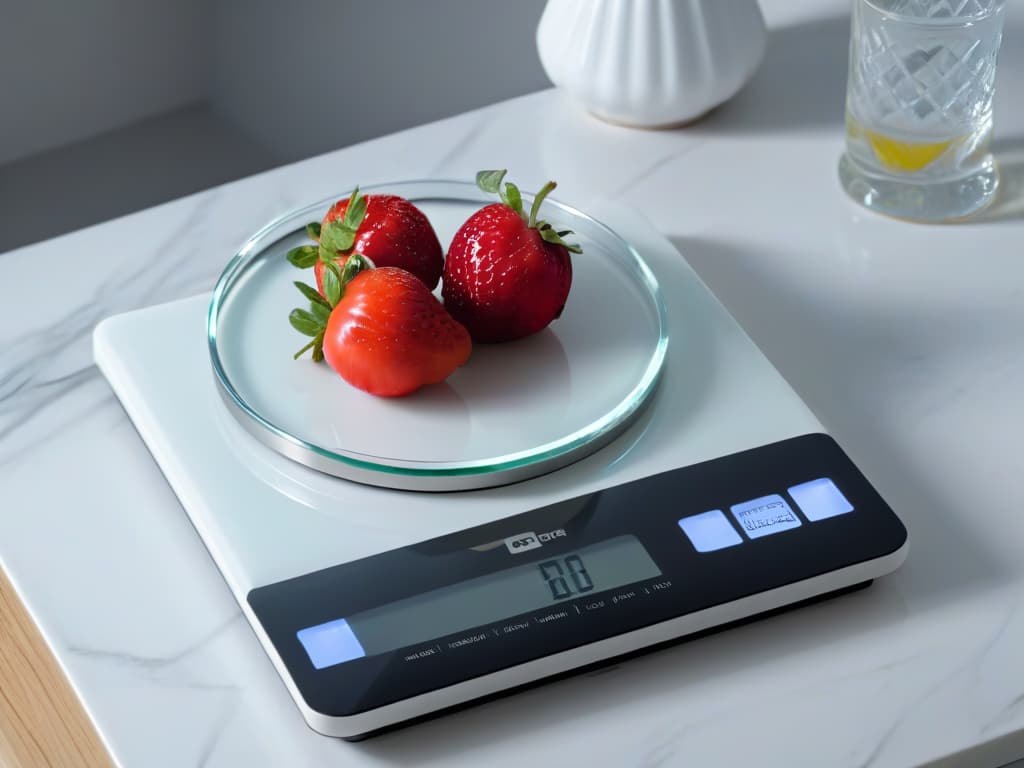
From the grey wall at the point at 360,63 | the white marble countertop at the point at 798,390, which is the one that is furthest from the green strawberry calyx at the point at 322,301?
the grey wall at the point at 360,63

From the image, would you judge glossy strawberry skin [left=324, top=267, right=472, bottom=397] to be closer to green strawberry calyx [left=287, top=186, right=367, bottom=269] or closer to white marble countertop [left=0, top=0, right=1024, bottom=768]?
green strawberry calyx [left=287, top=186, right=367, bottom=269]

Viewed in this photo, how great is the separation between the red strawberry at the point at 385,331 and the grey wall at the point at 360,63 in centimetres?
90

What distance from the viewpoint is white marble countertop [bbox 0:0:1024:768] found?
24.9 inches

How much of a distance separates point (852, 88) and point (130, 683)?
0.60 m

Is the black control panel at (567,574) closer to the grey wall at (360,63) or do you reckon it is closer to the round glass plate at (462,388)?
the round glass plate at (462,388)

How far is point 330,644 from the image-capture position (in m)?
0.64

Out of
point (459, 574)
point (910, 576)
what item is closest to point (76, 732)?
point (459, 574)

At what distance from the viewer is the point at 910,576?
0.70 metres

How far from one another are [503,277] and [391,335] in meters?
0.08

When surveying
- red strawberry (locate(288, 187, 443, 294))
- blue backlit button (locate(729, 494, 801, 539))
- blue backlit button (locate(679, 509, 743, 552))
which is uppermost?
red strawberry (locate(288, 187, 443, 294))

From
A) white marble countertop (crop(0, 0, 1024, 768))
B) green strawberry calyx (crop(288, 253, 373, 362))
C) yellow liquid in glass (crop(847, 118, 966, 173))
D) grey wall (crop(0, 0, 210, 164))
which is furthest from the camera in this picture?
grey wall (crop(0, 0, 210, 164))

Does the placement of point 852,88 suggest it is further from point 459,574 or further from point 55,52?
point 55,52

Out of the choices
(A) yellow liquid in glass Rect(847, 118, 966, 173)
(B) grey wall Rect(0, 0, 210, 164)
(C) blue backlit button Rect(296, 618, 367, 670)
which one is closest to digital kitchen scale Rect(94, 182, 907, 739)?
(C) blue backlit button Rect(296, 618, 367, 670)

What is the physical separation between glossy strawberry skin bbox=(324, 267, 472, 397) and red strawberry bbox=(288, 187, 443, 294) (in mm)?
32
